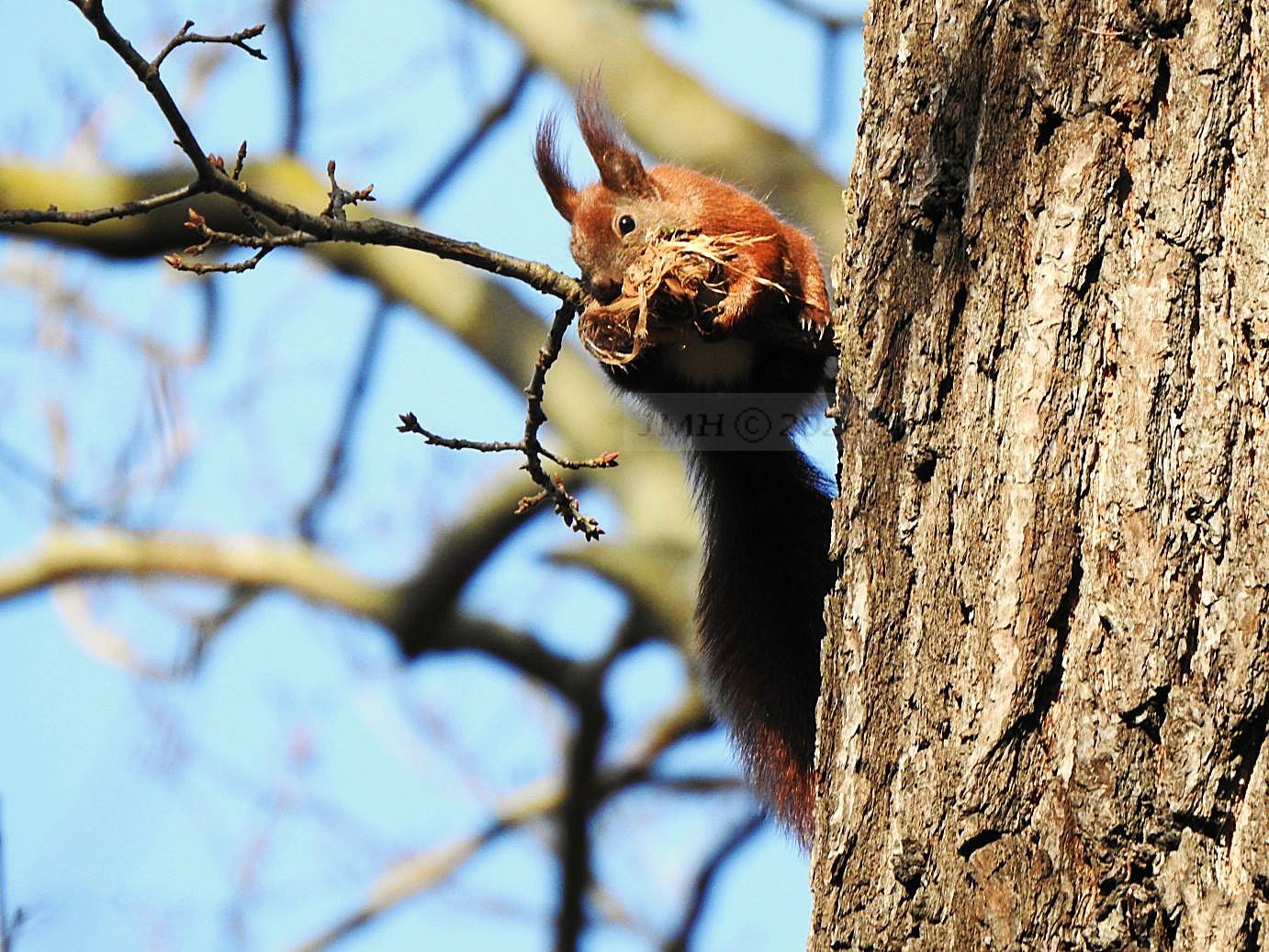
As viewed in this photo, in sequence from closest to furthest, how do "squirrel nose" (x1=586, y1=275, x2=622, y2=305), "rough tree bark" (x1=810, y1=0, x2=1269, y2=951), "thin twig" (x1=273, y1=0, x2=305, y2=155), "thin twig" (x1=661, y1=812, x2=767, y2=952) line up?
"rough tree bark" (x1=810, y1=0, x2=1269, y2=951) → "squirrel nose" (x1=586, y1=275, x2=622, y2=305) → "thin twig" (x1=661, y1=812, x2=767, y2=952) → "thin twig" (x1=273, y1=0, x2=305, y2=155)

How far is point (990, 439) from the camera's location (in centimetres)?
131

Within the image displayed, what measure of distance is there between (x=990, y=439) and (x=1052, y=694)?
24cm

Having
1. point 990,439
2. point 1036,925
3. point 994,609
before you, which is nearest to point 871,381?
point 990,439

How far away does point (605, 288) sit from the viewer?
2.41 meters

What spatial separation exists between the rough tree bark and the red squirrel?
834mm

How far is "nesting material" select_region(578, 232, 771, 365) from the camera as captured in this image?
7.32 feet

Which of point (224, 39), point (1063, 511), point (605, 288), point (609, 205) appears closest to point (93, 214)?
point (224, 39)

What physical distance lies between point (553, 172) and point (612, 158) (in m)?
0.21

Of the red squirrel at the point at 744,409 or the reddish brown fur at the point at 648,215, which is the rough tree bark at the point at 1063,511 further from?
the reddish brown fur at the point at 648,215

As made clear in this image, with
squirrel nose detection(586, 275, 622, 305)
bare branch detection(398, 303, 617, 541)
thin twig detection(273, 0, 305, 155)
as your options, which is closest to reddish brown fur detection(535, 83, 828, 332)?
squirrel nose detection(586, 275, 622, 305)

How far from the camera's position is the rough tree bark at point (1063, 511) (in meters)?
1.17

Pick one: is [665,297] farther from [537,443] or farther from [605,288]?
[537,443]

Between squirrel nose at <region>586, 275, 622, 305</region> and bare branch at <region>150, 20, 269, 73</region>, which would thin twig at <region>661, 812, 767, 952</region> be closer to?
squirrel nose at <region>586, 275, 622, 305</region>

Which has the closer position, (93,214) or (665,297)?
(93,214)
